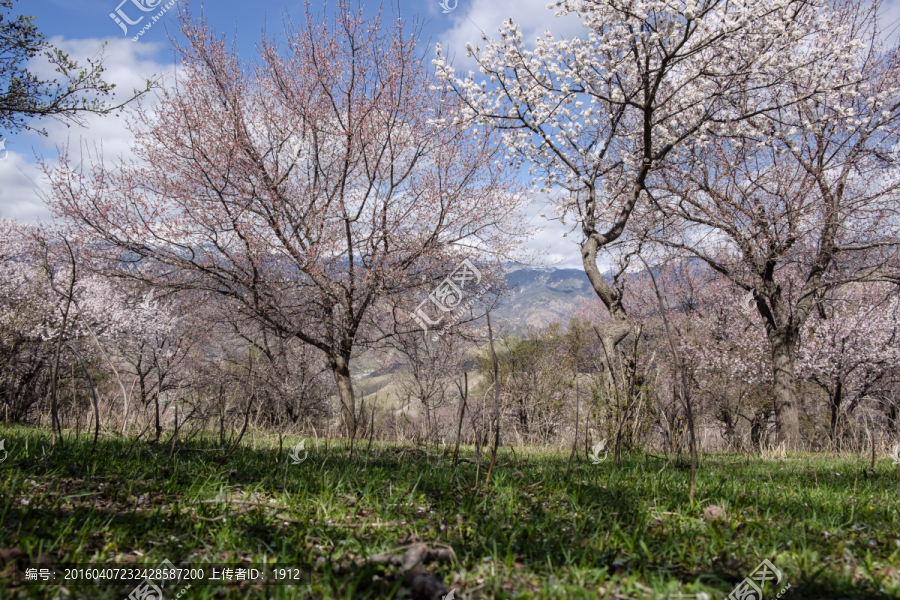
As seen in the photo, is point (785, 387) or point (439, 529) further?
point (785, 387)

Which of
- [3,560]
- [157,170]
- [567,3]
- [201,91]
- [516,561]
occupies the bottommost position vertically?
[516,561]

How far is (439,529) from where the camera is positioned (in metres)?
2.20

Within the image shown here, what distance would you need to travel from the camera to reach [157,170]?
403 inches

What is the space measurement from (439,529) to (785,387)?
13499mm

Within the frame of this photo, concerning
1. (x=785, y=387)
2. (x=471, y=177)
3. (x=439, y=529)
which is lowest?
(x=439, y=529)

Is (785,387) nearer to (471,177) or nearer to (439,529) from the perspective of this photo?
(471,177)

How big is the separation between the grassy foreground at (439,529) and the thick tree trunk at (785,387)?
34.6 ft

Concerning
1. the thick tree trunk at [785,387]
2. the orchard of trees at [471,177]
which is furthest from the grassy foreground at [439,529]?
the thick tree trunk at [785,387]

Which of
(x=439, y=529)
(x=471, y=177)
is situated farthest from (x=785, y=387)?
(x=439, y=529)

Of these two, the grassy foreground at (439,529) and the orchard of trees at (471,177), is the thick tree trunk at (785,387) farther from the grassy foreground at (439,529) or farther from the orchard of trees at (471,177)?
the grassy foreground at (439,529)

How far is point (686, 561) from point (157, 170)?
1181 cm

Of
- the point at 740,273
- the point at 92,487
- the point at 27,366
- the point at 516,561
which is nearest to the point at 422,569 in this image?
the point at 516,561

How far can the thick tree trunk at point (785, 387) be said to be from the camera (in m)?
12.1

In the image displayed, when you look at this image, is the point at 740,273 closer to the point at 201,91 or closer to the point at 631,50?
the point at 631,50
